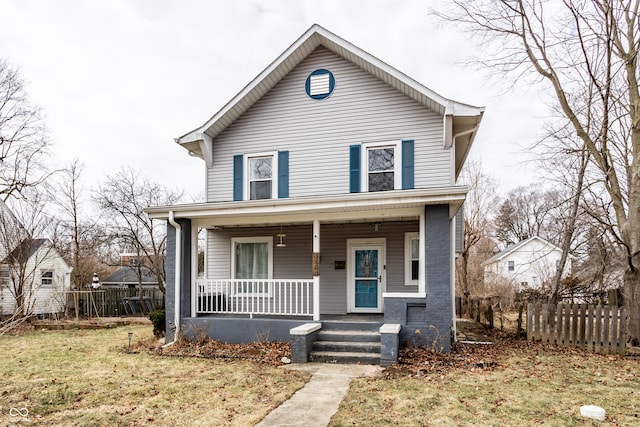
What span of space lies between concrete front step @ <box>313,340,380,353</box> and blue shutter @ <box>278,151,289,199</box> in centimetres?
446

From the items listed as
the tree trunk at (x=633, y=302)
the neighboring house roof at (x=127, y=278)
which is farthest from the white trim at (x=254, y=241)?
the neighboring house roof at (x=127, y=278)

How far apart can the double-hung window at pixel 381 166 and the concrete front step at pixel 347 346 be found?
414 cm

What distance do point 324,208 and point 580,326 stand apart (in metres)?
6.43

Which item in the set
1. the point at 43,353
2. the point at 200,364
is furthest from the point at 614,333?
the point at 43,353

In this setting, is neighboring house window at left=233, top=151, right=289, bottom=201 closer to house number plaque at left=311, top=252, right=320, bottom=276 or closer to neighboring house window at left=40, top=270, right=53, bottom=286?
house number plaque at left=311, top=252, right=320, bottom=276

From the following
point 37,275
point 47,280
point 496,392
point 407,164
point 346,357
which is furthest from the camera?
point 47,280

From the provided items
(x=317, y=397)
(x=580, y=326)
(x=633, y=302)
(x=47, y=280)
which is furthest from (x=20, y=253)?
(x=633, y=302)

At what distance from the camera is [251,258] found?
12.2 metres

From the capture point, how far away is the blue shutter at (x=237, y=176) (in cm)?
1182

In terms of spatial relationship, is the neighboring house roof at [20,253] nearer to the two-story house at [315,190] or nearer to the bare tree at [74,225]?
the bare tree at [74,225]

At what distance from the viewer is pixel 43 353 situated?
9.62m

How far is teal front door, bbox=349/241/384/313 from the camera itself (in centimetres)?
1122

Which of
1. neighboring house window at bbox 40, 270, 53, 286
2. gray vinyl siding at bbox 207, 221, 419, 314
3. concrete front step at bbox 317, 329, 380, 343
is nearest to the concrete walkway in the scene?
concrete front step at bbox 317, 329, 380, 343

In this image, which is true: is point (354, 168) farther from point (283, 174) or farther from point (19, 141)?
point (19, 141)
